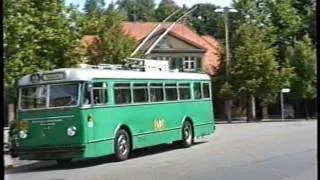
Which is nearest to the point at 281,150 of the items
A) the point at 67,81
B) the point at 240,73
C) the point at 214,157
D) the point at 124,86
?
the point at 214,157

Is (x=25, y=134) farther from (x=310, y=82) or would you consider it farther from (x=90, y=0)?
(x=90, y=0)

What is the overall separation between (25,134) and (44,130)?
1.96 ft

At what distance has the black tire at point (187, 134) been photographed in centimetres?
2188

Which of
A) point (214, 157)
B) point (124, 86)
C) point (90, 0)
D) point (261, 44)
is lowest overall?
point (214, 157)

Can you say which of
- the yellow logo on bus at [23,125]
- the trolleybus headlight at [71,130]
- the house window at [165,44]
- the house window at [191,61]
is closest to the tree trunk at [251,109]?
the house window at [191,61]

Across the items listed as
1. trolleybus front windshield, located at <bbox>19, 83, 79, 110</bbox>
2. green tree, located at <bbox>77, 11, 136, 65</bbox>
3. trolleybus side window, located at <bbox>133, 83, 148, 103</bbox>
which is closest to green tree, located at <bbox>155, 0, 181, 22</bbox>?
green tree, located at <bbox>77, 11, 136, 65</bbox>

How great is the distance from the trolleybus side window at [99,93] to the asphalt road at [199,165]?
62.8 inches

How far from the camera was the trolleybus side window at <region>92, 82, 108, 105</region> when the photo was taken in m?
16.8

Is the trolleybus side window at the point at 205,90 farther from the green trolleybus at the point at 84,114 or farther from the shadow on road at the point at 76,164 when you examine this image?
the green trolleybus at the point at 84,114

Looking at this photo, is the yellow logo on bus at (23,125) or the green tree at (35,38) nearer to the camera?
the yellow logo on bus at (23,125)

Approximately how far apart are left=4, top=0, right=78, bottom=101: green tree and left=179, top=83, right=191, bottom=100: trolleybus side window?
5.12 meters

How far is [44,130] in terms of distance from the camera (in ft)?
54.4

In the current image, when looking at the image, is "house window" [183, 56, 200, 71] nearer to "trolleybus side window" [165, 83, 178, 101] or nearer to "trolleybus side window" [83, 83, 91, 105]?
"trolleybus side window" [165, 83, 178, 101]

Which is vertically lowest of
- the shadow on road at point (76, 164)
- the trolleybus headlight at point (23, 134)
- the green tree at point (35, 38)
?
the shadow on road at point (76, 164)
